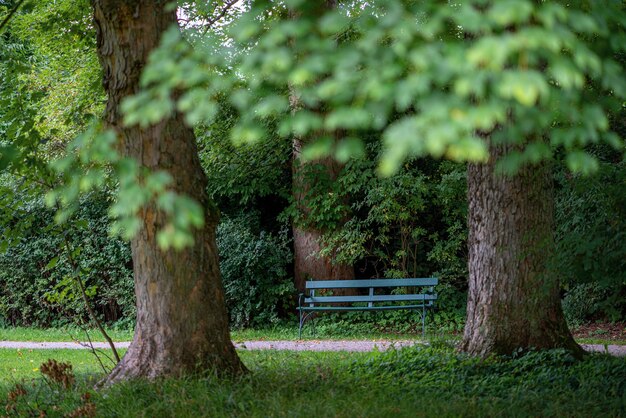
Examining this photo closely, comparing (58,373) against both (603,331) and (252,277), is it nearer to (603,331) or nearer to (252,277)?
(252,277)

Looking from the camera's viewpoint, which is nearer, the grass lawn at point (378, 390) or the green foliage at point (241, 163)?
the grass lawn at point (378, 390)

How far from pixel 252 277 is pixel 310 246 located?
1228 mm

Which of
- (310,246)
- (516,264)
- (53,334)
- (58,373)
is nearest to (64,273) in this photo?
(53,334)

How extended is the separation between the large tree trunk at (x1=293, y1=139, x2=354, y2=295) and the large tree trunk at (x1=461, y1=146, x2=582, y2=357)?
6731mm

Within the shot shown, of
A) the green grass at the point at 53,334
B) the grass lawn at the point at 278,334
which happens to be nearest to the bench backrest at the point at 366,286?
the grass lawn at the point at 278,334

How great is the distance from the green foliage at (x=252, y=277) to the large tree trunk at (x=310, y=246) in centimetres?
31

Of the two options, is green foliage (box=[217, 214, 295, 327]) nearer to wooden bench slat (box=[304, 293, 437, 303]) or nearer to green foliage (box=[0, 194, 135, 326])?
wooden bench slat (box=[304, 293, 437, 303])

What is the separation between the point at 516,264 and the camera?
24.7 ft

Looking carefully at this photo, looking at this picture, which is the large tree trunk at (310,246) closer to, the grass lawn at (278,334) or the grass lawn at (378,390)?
the grass lawn at (278,334)

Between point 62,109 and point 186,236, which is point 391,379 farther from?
point 62,109

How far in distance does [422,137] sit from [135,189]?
3.49 ft

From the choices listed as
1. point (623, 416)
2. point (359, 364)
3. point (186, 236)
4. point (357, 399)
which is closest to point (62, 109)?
point (359, 364)

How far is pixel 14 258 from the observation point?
1570 centimetres

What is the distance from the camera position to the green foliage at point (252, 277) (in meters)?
14.2
